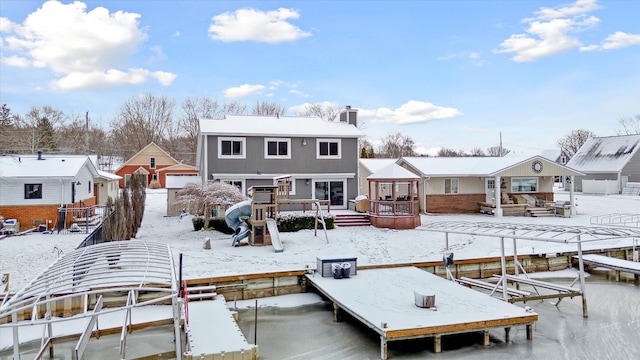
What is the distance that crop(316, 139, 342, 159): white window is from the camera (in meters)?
22.6

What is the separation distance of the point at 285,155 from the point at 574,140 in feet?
213

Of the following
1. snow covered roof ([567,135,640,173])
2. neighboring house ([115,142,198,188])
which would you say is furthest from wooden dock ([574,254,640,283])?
neighboring house ([115,142,198,188])

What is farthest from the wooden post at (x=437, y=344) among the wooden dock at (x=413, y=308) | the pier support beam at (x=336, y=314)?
the pier support beam at (x=336, y=314)

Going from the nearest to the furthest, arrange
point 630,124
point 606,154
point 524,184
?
point 524,184
point 606,154
point 630,124

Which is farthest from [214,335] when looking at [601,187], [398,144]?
[398,144]

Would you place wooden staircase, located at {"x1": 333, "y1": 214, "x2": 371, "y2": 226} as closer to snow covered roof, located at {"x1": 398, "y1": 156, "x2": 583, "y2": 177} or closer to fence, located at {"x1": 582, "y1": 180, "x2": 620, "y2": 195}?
snow covered roof, located at {"x1": 398, "y1": 156, "x2": 583, "y2": 177}

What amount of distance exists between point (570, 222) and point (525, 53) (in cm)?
957

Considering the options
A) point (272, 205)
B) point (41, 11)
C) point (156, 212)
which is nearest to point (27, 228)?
point (156, 212)

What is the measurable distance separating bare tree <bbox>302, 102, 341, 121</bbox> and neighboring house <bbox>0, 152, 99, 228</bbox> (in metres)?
39.6

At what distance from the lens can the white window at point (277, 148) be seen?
2188cm

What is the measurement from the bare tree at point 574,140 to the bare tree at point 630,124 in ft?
14.5

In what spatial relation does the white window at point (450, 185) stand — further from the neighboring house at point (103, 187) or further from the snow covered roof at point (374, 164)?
the neighboring house at point (103, 187)

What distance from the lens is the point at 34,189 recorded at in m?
18.6

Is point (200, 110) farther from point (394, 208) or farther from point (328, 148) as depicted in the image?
point (394, 208)
